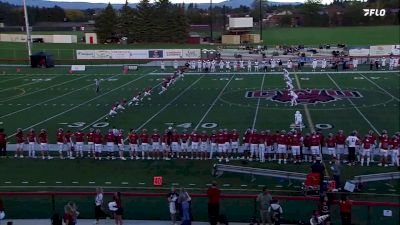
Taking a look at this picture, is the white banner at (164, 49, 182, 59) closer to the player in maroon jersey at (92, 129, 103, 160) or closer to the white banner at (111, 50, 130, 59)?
the white banner at (111, 50, 130, 59)

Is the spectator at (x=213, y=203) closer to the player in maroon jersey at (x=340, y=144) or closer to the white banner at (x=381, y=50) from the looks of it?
the player in maroon jersey at (x=340, y=144)

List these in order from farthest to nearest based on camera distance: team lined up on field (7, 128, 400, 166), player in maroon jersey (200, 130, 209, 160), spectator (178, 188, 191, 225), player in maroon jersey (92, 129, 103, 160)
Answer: player in maroon jersey (92, 129, 103, 160) < player in maroon jersey (200, 130, 209, 160) < team lined up on field (7, 128, 400, 166) < spectator (178, 188, 191, 225)

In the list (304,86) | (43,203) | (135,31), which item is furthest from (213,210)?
(135,31)

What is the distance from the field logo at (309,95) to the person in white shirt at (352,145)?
10.8 meters

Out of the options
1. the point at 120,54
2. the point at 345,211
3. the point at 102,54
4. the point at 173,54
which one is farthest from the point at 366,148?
the point at 102,54

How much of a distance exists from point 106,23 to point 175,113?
54937 mm

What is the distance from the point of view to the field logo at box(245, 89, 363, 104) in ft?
92.0

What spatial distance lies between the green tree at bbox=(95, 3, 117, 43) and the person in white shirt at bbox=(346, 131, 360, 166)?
64.2 meters

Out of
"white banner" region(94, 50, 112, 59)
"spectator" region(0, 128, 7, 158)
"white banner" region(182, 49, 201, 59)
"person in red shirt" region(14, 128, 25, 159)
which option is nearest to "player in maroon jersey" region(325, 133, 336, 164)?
"person in red shirt" region(14, 128, 25, 159)

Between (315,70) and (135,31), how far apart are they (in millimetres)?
38762

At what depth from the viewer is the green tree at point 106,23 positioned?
3027 inches

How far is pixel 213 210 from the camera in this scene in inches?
438

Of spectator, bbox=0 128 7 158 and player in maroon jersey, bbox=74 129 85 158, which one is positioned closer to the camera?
player in maroon jersey, bbox=74 129 85 158

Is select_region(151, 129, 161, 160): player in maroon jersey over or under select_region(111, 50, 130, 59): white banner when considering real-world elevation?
under
